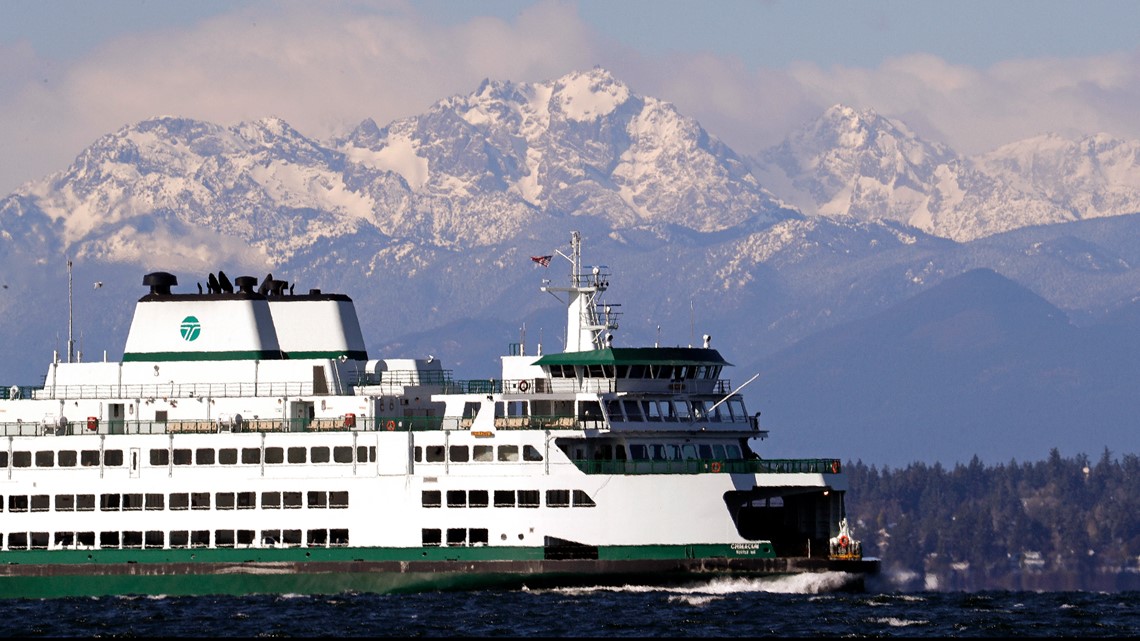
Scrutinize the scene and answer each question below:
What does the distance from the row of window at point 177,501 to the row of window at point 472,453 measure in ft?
8.45

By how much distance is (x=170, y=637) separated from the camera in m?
58.0

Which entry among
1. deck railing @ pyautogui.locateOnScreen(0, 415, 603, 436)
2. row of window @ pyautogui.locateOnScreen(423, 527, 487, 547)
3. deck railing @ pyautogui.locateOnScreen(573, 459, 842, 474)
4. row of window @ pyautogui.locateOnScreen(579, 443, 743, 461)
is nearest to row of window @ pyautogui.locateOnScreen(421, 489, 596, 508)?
row of window @ pyautogui.locateOnScreen(423, 527, 487, 547)

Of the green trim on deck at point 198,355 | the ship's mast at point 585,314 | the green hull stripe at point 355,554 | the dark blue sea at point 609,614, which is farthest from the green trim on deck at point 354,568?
the ship's mast at point 585,314

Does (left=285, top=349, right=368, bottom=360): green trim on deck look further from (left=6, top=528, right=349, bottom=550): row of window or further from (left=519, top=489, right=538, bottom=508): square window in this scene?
(left=519, top=489, right=538, bottom=508): square window

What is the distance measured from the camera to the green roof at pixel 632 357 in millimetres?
68000

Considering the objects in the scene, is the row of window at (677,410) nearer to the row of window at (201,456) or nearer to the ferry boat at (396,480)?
the ferry boat at (396,480)

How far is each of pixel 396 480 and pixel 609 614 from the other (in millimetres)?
9510

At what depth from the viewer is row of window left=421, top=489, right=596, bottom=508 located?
66.2m

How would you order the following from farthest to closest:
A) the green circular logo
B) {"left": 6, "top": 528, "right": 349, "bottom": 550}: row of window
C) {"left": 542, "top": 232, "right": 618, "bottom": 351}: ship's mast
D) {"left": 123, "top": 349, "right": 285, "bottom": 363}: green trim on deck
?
{"left": 542, "top": 232, "right": 618, "bottom": 351}: ship's mast
the green circular logo
{"left": 123, "top": 349, "right": 285, "bottom": 363}: green trim on deck
{"left": 6, "top": 528, "right": 349, "bottom": 550}: row of window

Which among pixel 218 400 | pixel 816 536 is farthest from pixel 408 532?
pixel 816 536

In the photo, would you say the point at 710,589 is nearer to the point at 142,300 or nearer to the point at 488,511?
the point at 488,511

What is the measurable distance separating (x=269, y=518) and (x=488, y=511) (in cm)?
656

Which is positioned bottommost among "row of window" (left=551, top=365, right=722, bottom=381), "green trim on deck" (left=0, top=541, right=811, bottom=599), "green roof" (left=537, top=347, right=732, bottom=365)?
"green trim on deck" (left=0, top=541, right=811, bottom=599)

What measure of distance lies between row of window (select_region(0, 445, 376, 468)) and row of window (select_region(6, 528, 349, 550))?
2.01m
